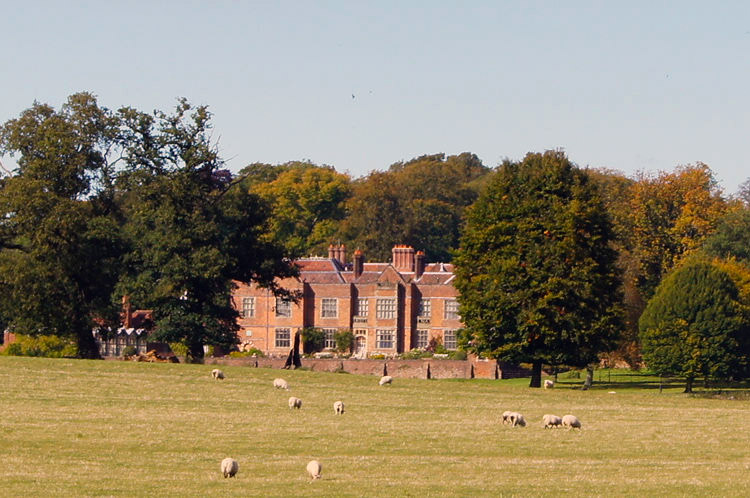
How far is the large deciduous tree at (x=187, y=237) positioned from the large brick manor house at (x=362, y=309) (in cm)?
3429

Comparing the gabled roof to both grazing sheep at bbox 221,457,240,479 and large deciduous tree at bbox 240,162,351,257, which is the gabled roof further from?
grazing sheep at bbox 221,457,240,479

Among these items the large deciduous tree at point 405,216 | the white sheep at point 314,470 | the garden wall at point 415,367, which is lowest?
the white sheep at point 314,470

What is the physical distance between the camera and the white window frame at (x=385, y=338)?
105 metres

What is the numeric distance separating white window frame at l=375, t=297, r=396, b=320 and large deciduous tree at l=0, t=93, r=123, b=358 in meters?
37.4

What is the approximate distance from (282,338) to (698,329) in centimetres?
4276

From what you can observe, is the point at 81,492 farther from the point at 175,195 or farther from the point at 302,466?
the point at 175,195

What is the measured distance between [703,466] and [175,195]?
138 ft

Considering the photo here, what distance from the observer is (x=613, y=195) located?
102 m

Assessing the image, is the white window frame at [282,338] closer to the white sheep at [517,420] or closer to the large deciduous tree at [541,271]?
the large deciduous tree at [541,271]

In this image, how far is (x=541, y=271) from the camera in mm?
65375

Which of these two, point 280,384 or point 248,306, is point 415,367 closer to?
point 248,306

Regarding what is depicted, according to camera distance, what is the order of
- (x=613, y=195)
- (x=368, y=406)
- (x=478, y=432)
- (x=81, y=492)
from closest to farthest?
(x=81, y=492)
(x=478, y=432)
(x=368, y=406)
(x=613, y=195)

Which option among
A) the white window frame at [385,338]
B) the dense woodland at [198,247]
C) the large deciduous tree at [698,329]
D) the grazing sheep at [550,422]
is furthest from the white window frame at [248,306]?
the grazing sheep at [550,422]

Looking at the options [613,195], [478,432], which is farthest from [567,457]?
[613,195]
